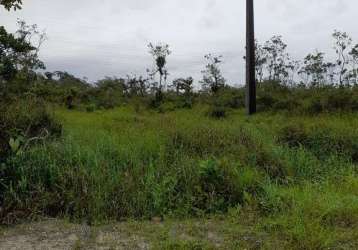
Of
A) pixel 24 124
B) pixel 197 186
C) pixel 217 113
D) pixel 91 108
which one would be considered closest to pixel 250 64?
pixel 217 113

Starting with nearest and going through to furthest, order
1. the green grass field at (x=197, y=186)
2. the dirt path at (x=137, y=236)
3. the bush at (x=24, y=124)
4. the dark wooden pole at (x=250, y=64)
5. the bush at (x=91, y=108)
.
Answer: the dirt path at (x=137, y=236)
the green grass field at (x=197, y=186)
the bush at (x=24, y=124)
the dark wooden pole at (x=250, y=64)
the bush at (x=91, y=108)

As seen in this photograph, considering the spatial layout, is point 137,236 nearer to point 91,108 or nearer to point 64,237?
point 64,237

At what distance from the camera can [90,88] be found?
18.3 meters

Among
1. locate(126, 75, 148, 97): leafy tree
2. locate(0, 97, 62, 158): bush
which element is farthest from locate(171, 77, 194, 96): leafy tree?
locate(0, 97, 62, 158): bush

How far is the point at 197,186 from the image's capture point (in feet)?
14.6

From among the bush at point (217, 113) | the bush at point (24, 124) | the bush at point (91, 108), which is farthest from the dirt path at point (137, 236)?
the bush at point (91, 108)

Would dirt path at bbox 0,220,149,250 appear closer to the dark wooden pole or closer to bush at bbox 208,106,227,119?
bush at bbox 208,106,227,119

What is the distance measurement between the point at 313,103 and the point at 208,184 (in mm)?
7392

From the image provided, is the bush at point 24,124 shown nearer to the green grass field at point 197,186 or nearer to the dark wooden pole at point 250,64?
the green grass field at point 197,186

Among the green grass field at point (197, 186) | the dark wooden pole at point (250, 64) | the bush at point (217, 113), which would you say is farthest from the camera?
the dark wooden pole at point (250, 64)

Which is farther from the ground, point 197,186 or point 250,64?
point 250,64

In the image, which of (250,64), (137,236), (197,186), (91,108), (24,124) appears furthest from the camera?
(91,108)

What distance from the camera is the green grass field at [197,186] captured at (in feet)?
12.0

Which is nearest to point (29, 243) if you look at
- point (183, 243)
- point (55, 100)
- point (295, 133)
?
point (183, 243)
